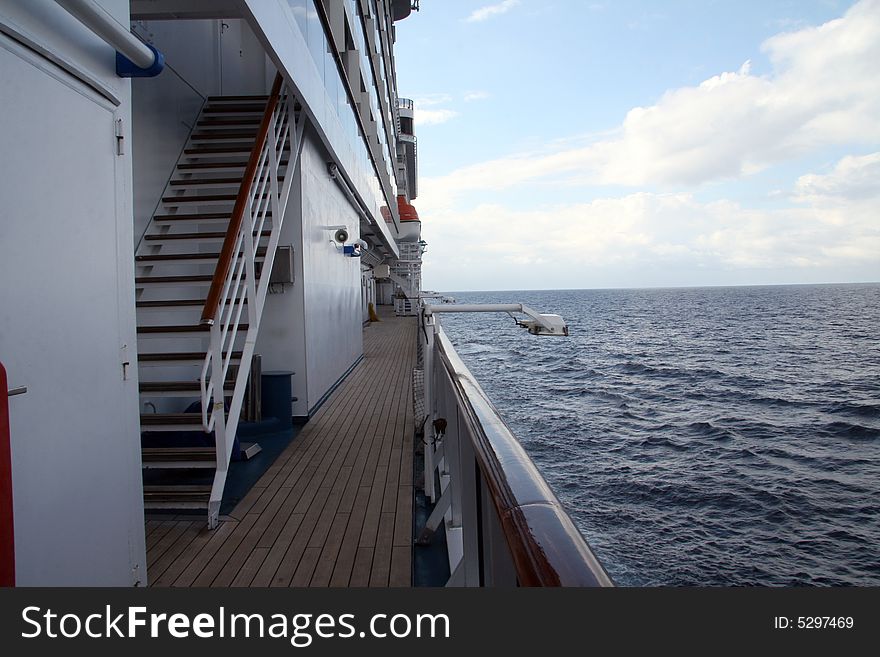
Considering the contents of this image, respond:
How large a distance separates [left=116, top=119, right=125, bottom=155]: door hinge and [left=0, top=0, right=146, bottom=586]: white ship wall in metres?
0.02

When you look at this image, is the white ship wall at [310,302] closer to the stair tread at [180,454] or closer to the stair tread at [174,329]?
the stair tread at [174,329]

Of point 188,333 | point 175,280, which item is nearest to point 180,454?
point 188,333

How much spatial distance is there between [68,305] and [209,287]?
2923 millimetres

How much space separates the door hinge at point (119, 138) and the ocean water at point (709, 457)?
2626mm

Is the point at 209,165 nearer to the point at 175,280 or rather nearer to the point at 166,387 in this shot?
the point at 175,280

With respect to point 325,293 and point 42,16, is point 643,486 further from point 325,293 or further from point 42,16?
point 42,16

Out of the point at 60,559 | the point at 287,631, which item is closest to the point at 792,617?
the point at 287,631

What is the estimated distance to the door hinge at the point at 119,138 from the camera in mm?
2242

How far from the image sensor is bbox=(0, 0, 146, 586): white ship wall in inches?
66.6

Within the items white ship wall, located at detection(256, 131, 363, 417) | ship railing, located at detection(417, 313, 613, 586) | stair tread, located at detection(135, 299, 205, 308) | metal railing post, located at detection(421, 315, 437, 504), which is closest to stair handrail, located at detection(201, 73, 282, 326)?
stair tread, located at detection(135, 299, 205, 308)

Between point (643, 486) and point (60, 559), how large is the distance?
10.2 metres

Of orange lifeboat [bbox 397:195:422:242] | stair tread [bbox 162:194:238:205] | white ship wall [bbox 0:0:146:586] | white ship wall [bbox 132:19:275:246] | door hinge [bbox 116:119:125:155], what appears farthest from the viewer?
orange lifeboat [bbox 397:195:422:242]

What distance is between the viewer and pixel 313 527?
3.17 meters

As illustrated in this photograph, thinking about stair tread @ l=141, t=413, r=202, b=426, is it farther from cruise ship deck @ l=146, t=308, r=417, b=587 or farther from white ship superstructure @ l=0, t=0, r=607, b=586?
cruise ship deck @ l=146, t=308, r=417, b=587
